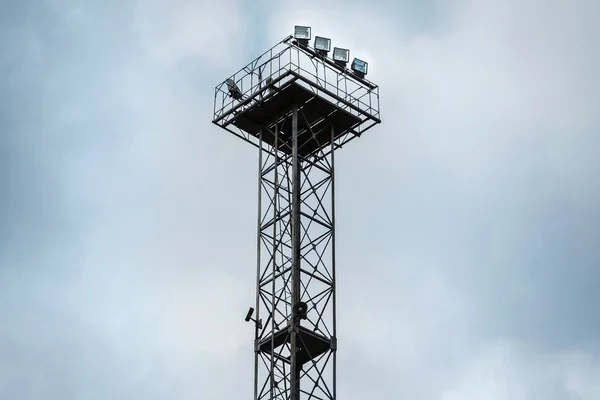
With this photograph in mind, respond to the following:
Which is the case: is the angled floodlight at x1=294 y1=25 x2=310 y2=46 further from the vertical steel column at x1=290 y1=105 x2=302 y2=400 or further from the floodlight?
the floodlight

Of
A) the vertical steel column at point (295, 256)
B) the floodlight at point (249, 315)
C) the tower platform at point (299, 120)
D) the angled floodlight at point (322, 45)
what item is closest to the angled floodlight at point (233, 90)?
the tower platform at point (299, 120)

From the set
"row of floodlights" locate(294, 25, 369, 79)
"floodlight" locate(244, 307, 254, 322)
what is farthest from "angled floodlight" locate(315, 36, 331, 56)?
"floodlight" locate(244, 307, 254, 322)

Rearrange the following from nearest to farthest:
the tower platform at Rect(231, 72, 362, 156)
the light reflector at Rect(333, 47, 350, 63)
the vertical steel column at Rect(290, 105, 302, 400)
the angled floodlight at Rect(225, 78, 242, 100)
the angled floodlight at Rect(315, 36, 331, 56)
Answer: the vertical steel column at Rect(290, 105, 302, 400)
the tower platform at Rect(231, 72, 362, 156)
the angled floodlight at Rect(225, 78, 242, 100)
the angled floodlight at Rect(315, 36, 331, 56)
the light reflector at Rect(333, 47, 350, 63)

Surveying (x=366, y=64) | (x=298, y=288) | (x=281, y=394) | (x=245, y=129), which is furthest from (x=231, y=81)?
(x=281, y=394)

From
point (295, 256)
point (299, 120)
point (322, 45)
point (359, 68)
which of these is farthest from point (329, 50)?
point (295, 256)

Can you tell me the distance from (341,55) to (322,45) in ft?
4.11

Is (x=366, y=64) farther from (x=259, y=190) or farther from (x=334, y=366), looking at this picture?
(x=334, y=366)

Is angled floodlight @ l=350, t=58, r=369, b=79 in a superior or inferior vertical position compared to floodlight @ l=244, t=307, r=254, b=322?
superior

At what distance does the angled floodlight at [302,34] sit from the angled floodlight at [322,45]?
0.66 meters

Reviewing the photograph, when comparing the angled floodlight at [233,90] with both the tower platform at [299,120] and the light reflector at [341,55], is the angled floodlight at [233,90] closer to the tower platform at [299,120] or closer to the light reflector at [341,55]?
the tower platform at [299,120]

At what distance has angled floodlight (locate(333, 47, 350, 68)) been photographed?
76.4m

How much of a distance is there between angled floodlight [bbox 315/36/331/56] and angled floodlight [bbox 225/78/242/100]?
4.92 meters

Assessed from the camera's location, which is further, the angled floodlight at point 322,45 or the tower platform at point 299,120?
the angled floodlight at point 322,45

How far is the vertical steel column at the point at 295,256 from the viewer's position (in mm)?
66125
